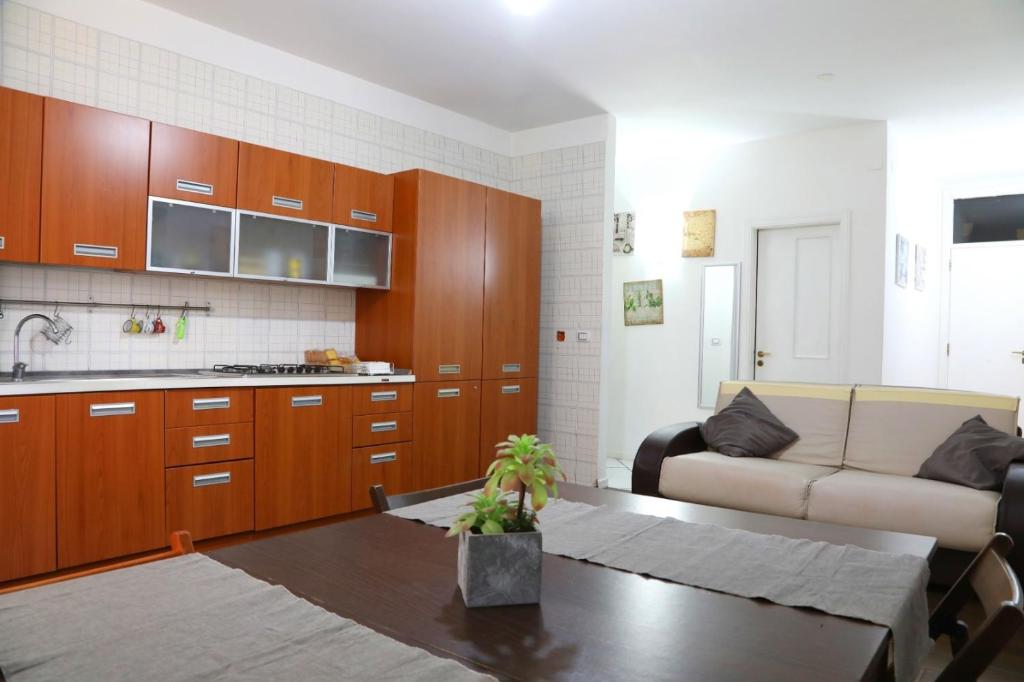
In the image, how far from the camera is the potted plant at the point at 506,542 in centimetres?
112

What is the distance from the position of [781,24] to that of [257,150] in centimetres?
302

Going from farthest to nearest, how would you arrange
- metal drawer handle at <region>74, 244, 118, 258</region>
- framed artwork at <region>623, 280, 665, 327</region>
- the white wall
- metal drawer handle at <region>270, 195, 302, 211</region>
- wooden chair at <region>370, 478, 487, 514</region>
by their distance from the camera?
framed artwork at <region>623, 280, 665, 327</region> → the white wall → metal drawer handle at <region>270, 195, 302, 211</region> → metal drawer handle at <region>74, 244, 118, 258</region> → wooden chair at <region>370, 478, 487, 514</region>

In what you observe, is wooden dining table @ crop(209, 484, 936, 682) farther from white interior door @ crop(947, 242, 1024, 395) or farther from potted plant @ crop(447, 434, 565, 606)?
white interior door @ crop(947, 242, 1024, 395)

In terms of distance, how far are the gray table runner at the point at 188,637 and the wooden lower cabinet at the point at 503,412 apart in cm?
374

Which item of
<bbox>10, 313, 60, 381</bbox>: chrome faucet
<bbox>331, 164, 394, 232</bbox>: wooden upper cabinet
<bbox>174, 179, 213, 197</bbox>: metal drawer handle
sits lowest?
<bbox>10, 313, 60, 381</bbox>: chrome faucet

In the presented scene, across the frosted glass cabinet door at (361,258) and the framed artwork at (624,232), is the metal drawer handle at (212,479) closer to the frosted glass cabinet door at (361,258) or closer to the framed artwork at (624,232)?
the frosted glass cabinet door at (361,258)

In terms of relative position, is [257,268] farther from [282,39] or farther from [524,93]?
[524,93]

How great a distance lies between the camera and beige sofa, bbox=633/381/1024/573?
294 centimetres

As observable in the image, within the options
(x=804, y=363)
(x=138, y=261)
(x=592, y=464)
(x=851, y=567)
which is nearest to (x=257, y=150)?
(x=138, y=261)

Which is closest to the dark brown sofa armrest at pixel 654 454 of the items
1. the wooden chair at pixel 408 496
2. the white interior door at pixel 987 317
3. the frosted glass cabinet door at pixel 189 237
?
the wooden chair at pixel 408 496

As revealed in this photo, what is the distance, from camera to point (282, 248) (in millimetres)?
3969

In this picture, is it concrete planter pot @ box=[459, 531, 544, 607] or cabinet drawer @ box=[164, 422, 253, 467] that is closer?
concrete planter pot @ box=[459, 531, 544, 607]

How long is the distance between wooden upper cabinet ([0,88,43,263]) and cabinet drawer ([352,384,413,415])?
68.4 inches

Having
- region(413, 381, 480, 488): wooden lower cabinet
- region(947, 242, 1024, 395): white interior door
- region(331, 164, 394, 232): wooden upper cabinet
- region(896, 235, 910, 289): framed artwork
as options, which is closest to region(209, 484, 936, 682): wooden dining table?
region(413, 381, 480, 488): wooden lower cabinet
